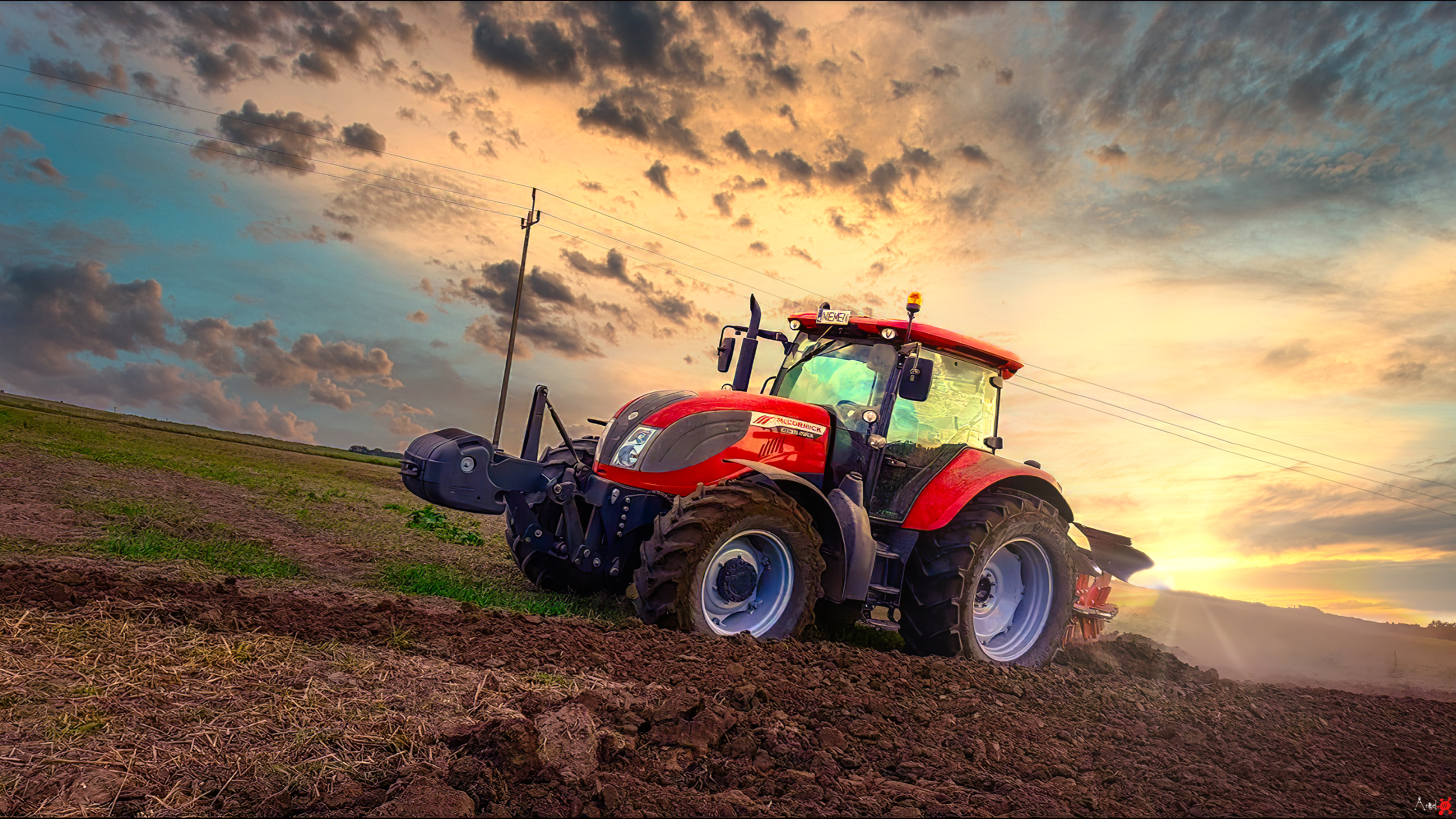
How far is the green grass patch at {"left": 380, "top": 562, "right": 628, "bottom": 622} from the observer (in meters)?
7.45

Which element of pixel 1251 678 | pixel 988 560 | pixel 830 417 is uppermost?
pixel 830 417

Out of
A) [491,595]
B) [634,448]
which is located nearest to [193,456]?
[491,595]

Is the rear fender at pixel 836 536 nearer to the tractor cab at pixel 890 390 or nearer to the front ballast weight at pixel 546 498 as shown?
the tractor cab at pixel 890 390

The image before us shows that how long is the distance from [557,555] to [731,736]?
10.0 feet

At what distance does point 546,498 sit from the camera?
6762 mm

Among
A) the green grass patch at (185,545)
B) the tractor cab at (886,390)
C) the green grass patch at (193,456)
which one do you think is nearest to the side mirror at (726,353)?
the tractor cab at (886,390)

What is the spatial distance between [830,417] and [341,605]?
4047 millimetres

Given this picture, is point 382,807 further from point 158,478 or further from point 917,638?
point 158,478

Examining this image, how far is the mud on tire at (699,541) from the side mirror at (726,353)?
6.33 feet

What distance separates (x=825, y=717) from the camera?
4.45 meters

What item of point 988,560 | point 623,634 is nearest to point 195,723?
point 623,634

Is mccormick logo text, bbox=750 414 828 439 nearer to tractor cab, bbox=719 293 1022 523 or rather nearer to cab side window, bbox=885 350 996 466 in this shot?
tractor cab, bbox=719 293 1022 523

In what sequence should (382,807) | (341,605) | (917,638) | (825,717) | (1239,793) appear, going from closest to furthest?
(382,807), (1239,793), (825,717), (341,605), (917,638)

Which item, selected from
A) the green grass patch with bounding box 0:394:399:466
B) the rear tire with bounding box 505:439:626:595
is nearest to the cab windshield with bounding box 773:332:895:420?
the rear tire with bounding box 505:439:626:595
